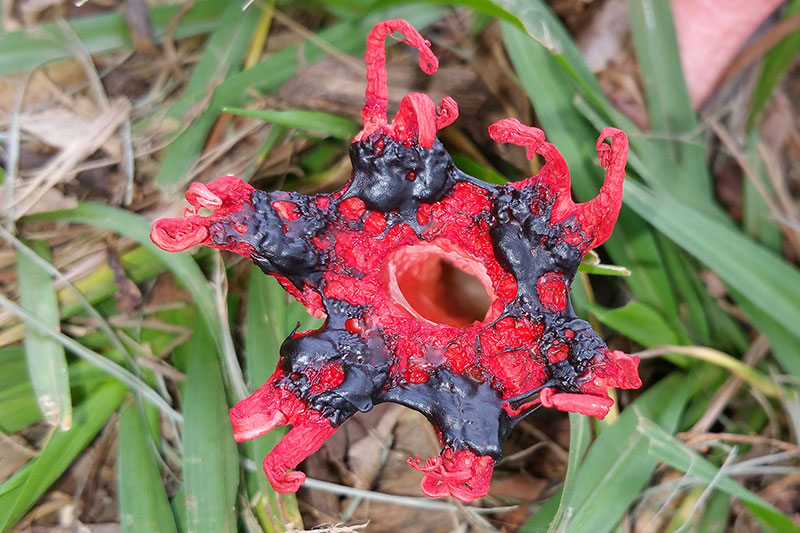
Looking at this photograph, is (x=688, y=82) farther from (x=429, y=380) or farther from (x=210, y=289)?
(x=210, y=289)

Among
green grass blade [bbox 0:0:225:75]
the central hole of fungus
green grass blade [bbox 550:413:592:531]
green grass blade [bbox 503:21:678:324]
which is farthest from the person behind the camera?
green grass blade [bbox 0:0:225:75]

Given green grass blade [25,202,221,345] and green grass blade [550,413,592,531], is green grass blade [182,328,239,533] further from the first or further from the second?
green grass blade [550,413,592,531]

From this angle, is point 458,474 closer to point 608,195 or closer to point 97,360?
point 608,195

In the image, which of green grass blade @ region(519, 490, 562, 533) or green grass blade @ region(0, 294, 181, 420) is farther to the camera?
green grass blade @ region(0, 294, 181, 420)

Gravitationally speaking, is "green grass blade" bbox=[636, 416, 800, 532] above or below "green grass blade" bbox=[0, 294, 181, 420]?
above

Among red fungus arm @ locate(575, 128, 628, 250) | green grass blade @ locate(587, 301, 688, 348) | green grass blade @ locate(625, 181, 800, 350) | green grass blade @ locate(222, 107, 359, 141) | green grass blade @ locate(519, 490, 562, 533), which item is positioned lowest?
green grass blade @ locate(519, 490, 562, 533)

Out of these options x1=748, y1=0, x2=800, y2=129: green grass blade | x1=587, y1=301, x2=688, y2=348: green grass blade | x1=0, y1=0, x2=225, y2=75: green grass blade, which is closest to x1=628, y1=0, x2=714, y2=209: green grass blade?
x1=748, y1=0, x2=800, y2=129: green grass blade

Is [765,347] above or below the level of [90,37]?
below

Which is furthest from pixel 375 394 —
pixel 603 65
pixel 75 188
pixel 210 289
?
pixel 603 65
